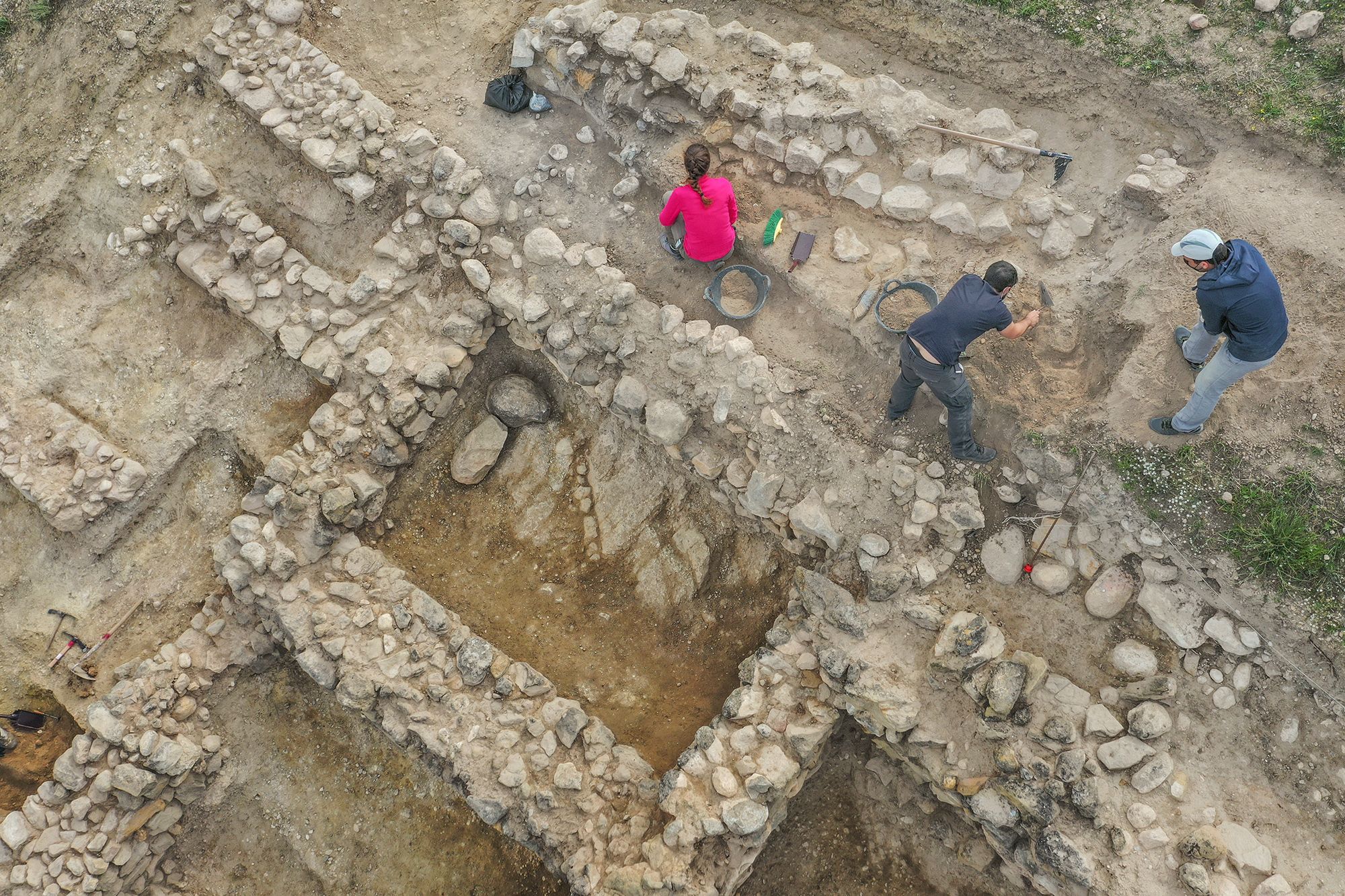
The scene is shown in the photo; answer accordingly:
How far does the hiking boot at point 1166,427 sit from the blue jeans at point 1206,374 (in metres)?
0.03

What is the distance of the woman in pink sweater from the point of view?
611 cm

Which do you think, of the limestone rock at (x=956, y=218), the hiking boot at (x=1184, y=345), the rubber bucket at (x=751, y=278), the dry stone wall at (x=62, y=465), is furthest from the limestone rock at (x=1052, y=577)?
the dry stone wall at (x=62, y=465)

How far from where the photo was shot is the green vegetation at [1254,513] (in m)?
5.59

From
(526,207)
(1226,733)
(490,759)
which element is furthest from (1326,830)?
(526,207)

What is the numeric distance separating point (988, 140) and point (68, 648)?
1019 centimetres

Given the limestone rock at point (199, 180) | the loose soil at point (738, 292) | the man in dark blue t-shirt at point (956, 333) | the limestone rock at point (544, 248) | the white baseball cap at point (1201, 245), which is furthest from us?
the limestone rock at point (199, 180)

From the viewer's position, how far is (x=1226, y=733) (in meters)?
5.74

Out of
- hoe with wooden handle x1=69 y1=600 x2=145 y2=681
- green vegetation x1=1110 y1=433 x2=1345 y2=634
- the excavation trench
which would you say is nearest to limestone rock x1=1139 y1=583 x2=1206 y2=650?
green vegetation x1=1110 y1=433 x2=1345 y2=634

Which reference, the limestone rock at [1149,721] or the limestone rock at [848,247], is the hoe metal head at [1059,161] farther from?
the limestone rock at [1149,721]

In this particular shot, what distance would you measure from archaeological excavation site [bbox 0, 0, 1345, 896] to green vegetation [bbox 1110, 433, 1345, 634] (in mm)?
29

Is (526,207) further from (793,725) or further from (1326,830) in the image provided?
(1326,830)

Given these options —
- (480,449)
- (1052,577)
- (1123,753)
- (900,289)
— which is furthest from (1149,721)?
(480,449)

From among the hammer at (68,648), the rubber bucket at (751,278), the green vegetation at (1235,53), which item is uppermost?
the green vegetation at (1235,53)

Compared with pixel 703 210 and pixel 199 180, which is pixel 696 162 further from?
pixel 199 180
